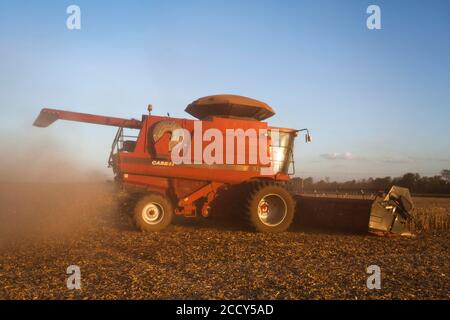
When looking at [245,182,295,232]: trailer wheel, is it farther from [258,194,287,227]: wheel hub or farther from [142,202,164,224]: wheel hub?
[142,202,164,224]: wheel hub

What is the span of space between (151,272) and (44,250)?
2928 millimetres

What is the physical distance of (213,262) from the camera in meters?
6.30

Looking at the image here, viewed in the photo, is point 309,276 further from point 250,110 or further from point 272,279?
point 250,110

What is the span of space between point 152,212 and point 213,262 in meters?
3.46

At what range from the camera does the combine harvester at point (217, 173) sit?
9.37 meters

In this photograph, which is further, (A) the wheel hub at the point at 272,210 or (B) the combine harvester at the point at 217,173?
(A) the wheel hub at the point at 272,210

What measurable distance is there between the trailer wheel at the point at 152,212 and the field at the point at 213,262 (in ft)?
1.00

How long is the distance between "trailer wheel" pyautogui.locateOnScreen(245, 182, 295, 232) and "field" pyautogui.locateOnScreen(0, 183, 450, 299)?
40 centimetres

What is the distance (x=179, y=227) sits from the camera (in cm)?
1036
